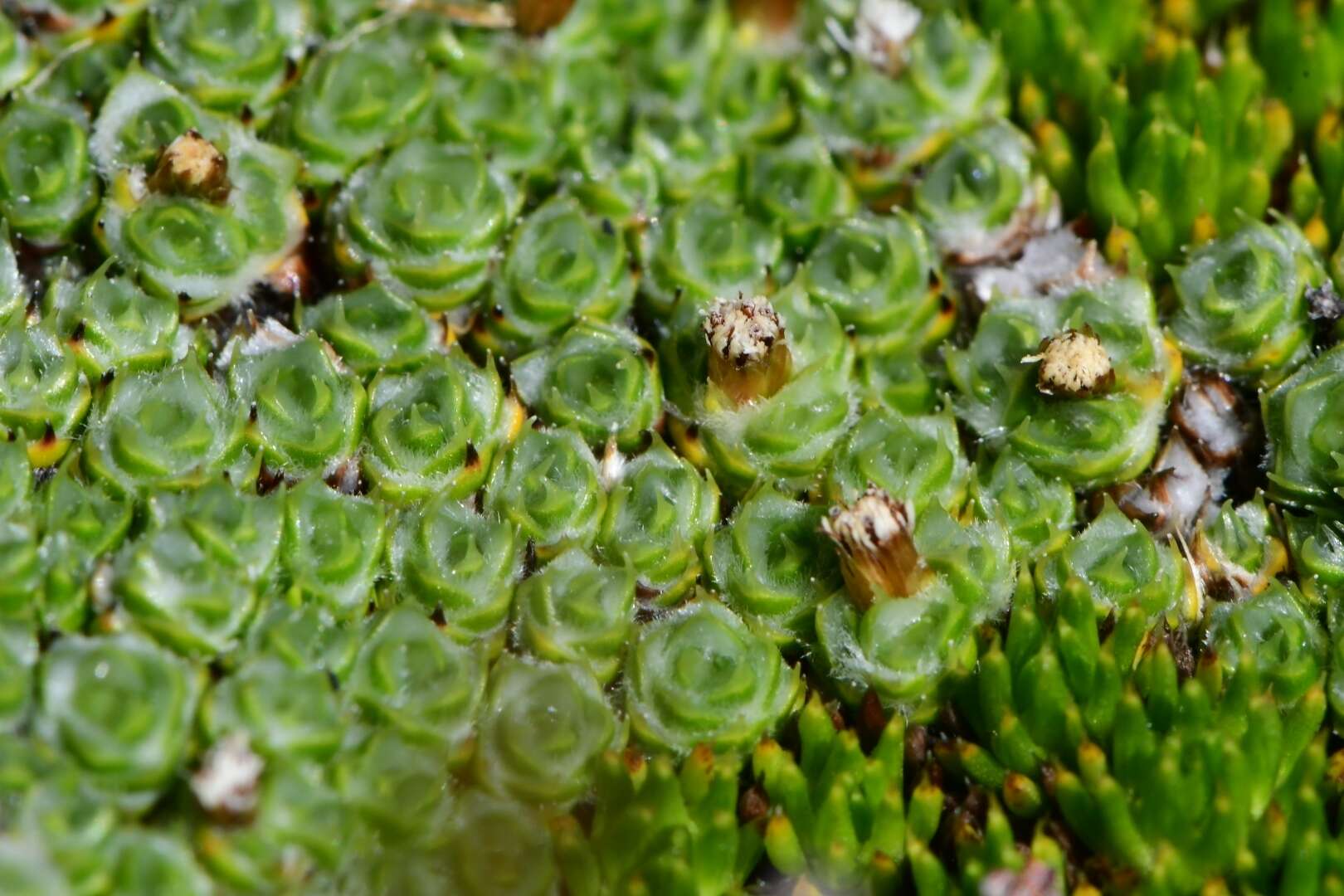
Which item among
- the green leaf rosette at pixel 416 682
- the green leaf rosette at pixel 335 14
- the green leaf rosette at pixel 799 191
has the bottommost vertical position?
the green leaf rosette at pixel 416 682

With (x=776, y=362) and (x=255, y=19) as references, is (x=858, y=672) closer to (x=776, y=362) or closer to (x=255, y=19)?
(x=776, y=362)

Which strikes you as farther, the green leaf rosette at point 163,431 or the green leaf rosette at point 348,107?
the green leaf rosette at point 348,107

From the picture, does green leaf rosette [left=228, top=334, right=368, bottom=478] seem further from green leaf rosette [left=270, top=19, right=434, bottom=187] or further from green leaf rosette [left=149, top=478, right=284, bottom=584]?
green leaf rosette [left=270, top=19, right=434, bottom=187]

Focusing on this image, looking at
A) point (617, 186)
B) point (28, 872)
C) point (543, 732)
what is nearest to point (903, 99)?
point (617, 186)

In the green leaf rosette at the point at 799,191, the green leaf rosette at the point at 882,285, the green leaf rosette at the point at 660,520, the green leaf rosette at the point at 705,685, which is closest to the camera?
the green leaf rosette at the point at 705,685

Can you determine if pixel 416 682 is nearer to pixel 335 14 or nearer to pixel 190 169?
pixel 190 169

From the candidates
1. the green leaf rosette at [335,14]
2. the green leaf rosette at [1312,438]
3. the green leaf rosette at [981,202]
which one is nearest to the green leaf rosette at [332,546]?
the green leaf rosette at [335,14]

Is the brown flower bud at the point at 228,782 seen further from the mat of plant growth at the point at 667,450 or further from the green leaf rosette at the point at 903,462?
the green leaf rosette at the point at 903,462
